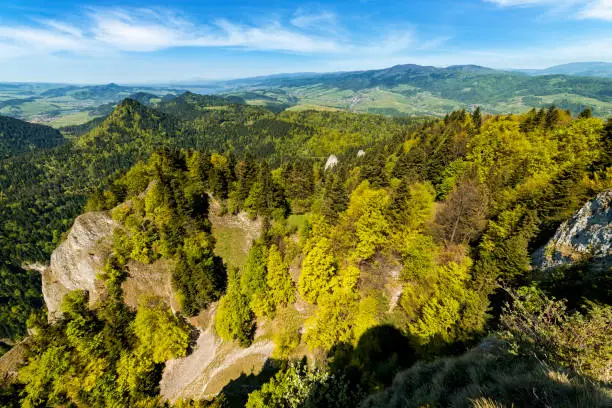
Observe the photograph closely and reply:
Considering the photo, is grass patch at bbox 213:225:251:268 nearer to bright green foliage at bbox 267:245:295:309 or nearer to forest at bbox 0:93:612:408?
forest at bbox 0:93:612:408

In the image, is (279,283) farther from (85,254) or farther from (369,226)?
(85,254)

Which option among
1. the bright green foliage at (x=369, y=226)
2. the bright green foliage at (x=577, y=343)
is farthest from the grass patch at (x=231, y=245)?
the bright green foliage at (x=577, y=343)

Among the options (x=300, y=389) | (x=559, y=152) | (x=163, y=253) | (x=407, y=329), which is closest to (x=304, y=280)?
(x=407, y=329)

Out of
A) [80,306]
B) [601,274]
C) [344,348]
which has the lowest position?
[80,306]

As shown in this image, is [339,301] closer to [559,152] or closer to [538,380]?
[538,380]

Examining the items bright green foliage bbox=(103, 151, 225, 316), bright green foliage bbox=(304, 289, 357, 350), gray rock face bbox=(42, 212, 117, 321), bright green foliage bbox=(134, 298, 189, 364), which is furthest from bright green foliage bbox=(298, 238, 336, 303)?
gray rock face bbox=(42, 212, 117, 321)

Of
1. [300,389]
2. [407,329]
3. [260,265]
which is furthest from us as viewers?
Answer: [260,265]

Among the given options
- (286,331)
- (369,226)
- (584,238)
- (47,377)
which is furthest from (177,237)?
(584,238)
